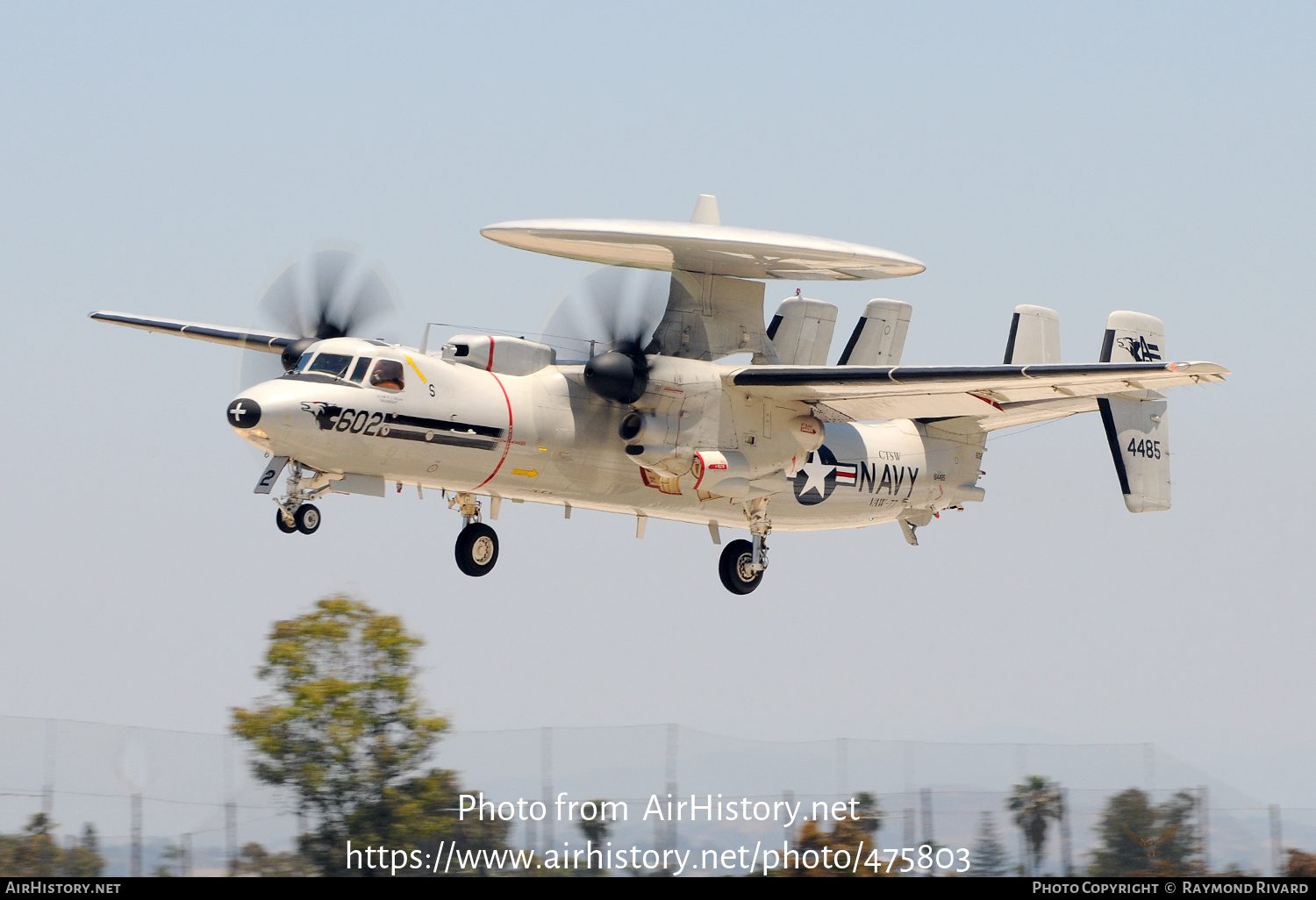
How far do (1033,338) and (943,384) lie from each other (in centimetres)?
602

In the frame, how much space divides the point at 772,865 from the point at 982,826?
236cm

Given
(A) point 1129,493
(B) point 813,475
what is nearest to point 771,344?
(B) point 813,475

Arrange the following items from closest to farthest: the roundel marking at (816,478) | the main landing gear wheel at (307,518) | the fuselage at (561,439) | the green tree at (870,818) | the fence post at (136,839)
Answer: the fence post at (136,839) < the green tree at (870,818) < the fuselage at (561,439) < the main landing gear wheel at (307,518) < the roundel marking at (816,478)

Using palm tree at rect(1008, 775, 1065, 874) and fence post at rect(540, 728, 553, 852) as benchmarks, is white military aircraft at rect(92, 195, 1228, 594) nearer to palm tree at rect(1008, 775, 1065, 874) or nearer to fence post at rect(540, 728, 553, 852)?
fence post at rect(540, 728, 553, 852)

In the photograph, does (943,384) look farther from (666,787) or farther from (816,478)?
(666,787)

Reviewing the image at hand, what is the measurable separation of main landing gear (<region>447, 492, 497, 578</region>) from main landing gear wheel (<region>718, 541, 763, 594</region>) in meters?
4.04

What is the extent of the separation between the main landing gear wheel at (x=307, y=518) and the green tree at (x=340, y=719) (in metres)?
1.84

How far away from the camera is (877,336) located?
25.4m

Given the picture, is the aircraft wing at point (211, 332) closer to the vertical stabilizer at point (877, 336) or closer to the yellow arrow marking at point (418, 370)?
the yellow arrow marking at point (418, 370)

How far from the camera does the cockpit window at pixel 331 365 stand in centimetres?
1961

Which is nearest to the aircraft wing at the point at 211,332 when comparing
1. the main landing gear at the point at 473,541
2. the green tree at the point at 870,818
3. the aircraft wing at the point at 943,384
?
the main landing gear at the point at 473,541

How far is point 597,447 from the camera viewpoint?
2158 centimetres

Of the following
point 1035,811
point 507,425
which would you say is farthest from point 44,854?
point 1035,811

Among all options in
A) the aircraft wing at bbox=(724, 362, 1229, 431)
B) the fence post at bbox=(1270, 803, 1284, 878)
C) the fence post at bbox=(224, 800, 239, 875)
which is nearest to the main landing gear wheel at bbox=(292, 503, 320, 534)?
the fence post at bbox=(224, 800, 239, 875)
